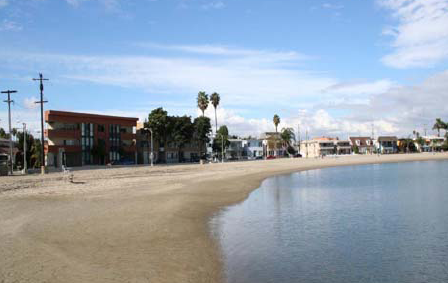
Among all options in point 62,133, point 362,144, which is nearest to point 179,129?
point 62,133

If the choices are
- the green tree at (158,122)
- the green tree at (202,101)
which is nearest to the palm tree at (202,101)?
the green tree at (202,101)

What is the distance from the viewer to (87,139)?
3305 inches

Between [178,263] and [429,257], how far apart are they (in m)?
8.60

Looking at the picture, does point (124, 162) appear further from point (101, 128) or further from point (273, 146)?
point (273, 146)

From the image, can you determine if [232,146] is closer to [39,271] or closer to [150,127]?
[150,127]

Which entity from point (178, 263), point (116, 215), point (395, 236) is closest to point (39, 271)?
point (178, 263)

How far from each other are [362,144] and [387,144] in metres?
12.0

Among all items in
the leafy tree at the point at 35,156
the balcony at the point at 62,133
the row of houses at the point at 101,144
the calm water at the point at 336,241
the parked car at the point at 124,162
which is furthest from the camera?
the parked car at the point at 124,162

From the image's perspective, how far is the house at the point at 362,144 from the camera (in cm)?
18562

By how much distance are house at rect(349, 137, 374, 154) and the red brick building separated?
389 feet

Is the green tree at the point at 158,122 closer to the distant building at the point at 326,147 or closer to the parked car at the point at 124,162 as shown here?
the parked car at the point at 124,162

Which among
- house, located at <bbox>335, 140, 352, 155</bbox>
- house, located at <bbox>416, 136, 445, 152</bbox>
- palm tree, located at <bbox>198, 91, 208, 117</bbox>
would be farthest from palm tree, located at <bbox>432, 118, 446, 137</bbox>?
palm tree, located at <bbox>198, 91, 208, 117</bbox>

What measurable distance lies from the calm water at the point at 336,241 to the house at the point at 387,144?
16605cm

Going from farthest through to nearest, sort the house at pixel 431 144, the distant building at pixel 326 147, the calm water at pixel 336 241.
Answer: the house at pixel 431 144, the distant building at pixel 326 147, the calm water at pixel 336 241
